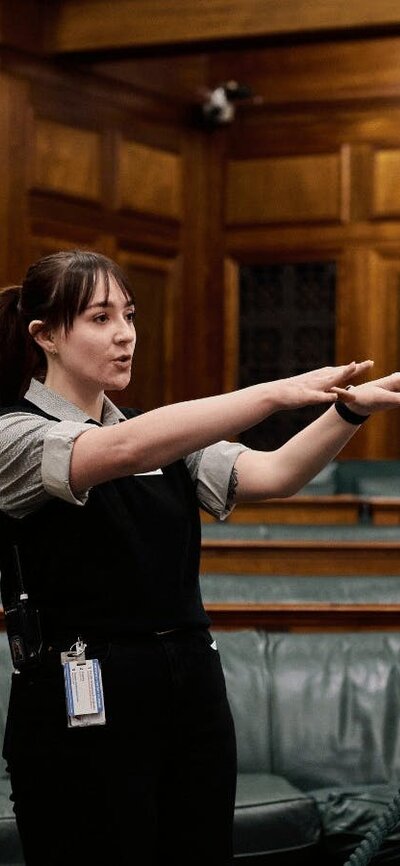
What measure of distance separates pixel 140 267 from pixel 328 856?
558cm

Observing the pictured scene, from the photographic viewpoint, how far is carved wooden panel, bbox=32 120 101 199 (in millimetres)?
6883

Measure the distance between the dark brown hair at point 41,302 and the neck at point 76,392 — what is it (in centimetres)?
4

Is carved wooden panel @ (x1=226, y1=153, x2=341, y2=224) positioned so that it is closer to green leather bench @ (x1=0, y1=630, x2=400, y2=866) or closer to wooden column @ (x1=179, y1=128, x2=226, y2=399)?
wooden column @ (x1=179, y1=128, x2=226, y2=399)

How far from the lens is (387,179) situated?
7.76m

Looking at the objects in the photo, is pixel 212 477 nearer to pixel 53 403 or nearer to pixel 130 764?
pixel 53 403

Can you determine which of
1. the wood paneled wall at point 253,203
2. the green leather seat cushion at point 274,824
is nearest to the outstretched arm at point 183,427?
the green leather seat cushion at point 274,824

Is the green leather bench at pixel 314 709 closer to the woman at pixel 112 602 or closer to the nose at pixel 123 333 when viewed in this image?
the woman at pixel 112 602

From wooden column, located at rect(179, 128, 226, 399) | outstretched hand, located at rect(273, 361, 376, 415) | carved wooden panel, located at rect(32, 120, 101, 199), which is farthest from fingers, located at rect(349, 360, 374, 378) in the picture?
wooden column, located at rect(179, 128, 226, 399)

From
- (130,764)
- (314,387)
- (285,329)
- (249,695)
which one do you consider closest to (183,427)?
(314,387)

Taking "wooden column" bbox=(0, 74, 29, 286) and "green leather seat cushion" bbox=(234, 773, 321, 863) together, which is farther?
"wooden column" bbox=(0, 74, 29, 286)

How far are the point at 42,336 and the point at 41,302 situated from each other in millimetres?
42

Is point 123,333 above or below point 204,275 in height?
below

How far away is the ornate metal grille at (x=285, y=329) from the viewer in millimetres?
7848

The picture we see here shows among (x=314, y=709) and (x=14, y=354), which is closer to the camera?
(x=14, y=354)
